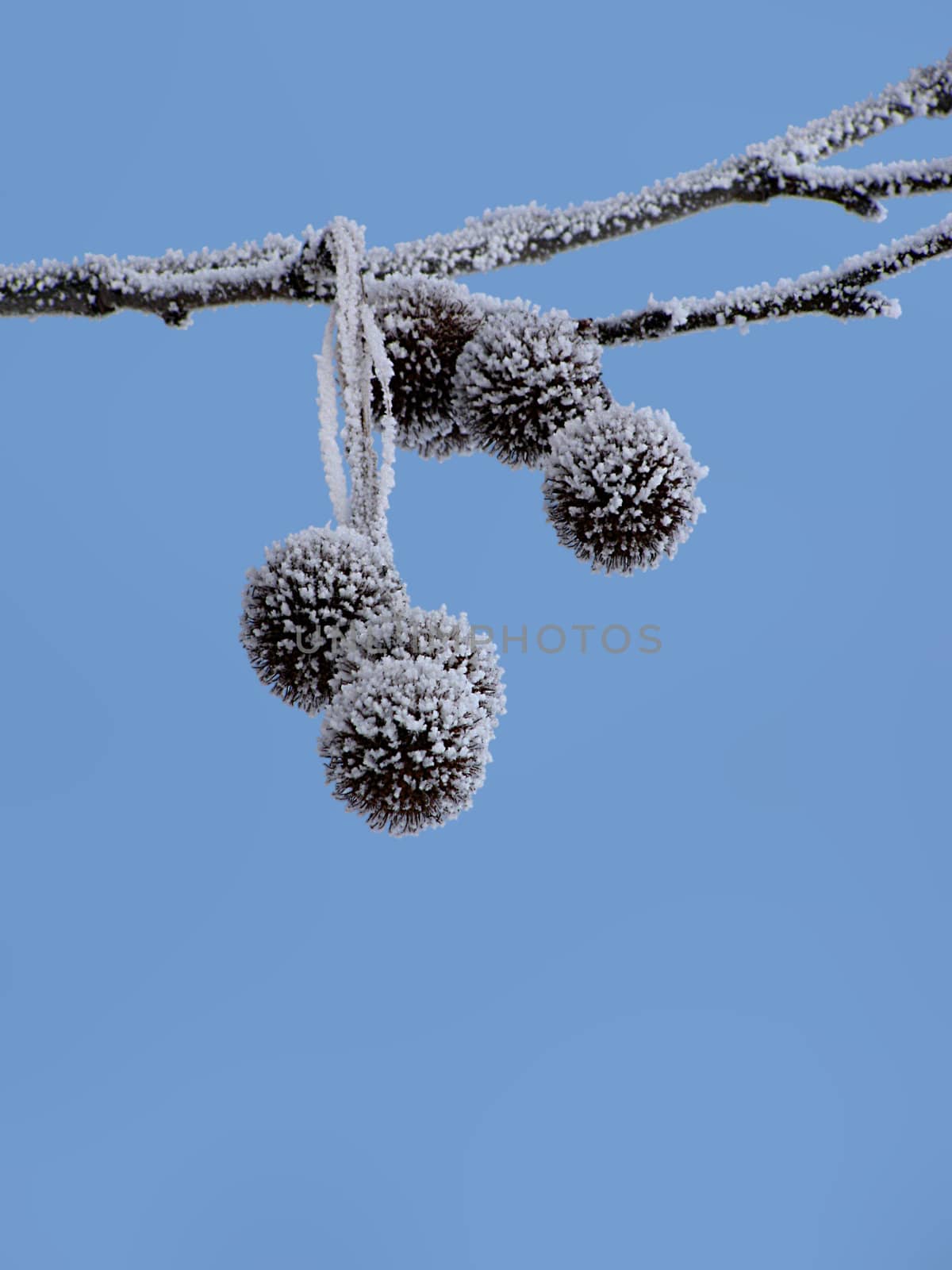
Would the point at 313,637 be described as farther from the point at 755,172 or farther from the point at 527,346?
the point at 755,172

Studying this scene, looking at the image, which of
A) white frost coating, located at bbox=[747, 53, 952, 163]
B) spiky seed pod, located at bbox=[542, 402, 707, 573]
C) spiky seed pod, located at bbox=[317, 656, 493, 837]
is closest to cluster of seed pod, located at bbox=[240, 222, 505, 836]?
spiky seed pod, located at bbox=[317, 656, 493, 837]

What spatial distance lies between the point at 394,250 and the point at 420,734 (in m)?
0.38

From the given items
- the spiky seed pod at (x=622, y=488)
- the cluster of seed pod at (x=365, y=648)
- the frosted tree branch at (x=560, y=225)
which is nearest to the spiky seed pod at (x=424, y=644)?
the cluster of seed pod at (x=365, y=648)

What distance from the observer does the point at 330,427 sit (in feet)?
2.28

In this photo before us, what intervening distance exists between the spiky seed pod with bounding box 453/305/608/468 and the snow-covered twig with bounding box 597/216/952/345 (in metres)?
0.06

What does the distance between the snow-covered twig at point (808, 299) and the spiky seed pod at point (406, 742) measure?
11.8 inches

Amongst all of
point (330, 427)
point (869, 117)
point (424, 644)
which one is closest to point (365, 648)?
point (424, 644)

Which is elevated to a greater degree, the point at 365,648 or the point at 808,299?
the point at 808,299

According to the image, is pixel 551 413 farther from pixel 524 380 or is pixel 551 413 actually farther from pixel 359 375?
pixel 359 375

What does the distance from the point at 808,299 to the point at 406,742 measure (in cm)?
42

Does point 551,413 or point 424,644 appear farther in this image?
point 551,413

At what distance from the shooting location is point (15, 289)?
0.76 m

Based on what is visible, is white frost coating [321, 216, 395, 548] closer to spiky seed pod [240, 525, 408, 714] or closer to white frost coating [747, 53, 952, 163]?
spiky seed pod [240, 525, 408, 714]

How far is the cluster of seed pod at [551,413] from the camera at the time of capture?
0.70 m
